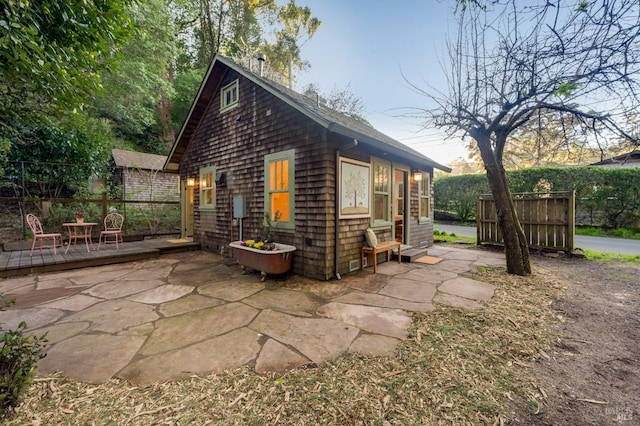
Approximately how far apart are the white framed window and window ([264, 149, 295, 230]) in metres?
1.86

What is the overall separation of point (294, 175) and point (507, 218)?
170 inches

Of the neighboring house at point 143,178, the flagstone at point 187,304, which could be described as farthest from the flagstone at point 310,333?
the neighboring house at point 143,178

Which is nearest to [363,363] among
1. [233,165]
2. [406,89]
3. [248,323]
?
[248,323]

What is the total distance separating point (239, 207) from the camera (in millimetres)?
5926

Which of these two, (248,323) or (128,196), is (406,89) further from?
(128,196)

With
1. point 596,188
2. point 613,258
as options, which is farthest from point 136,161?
Result: point 596,188

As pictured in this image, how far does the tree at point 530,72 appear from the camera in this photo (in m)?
3.19

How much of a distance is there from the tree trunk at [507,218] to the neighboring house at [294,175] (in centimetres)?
153

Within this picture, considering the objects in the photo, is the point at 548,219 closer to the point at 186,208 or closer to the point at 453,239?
the point at 453,239

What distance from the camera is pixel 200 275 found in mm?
4863

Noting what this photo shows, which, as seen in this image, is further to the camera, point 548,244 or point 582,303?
point 548,244

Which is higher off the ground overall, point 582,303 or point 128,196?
point 128,196

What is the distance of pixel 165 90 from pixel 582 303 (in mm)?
17637

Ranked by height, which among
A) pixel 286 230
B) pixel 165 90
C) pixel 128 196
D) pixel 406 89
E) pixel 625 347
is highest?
pixel 165 90
